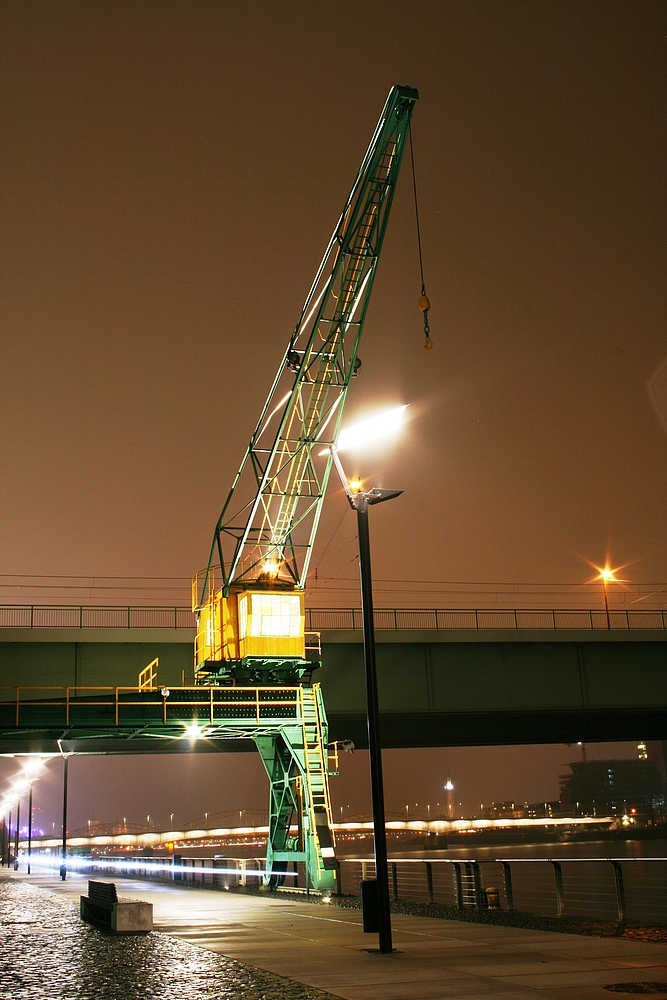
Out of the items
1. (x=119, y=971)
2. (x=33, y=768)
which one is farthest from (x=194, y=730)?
(x=33, y=768)

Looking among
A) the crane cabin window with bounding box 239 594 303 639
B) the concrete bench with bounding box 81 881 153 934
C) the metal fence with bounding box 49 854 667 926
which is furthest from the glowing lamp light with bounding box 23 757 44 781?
the concrete bench with bounding box 81 881 153 934

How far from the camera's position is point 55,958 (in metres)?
15.4

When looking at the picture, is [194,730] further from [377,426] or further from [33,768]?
[33,768]

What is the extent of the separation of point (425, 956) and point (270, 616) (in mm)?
26757

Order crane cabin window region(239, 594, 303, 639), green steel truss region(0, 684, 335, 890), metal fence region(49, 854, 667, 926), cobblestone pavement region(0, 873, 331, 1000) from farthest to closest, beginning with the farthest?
1. crane cabin window region(239, 594, 303, 639)
2. green steel truss region(0, 684, 335, 890)
3. metal fence region(49, 854, 667, 926)
4. cobblestone pavement region(0, 873, 331, 1000)

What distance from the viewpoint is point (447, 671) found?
48.1 meters

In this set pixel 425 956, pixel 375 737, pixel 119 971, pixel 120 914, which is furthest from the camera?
pixel 120 914

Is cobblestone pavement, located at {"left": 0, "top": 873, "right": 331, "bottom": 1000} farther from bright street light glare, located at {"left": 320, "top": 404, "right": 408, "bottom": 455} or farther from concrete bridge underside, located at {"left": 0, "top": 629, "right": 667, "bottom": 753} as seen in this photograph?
concrete bridge underside, located at {"left": 0, "top": 629, "right": 667, "bottom": 753}

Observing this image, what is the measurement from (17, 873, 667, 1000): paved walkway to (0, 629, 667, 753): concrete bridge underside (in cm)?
2436

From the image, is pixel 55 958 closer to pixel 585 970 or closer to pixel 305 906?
pixel 585 970

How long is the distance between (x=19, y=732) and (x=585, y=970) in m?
25.9

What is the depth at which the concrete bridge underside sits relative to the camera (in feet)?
149

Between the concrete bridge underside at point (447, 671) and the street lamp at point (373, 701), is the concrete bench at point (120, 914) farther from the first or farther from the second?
the concrete bridge underside at point (447, 671)

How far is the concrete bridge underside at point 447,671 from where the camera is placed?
4550 cm
